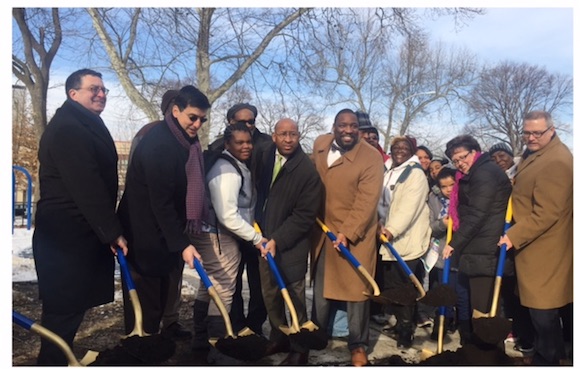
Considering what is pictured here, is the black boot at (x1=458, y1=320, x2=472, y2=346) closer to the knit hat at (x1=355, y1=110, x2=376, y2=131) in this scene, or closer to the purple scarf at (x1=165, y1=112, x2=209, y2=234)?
the knit hat at (x1=355, y1=110, x2=376, y2=131)

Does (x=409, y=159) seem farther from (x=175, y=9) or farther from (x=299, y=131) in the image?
(x=175, y=9)

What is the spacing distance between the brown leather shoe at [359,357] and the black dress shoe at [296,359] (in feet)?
1.10

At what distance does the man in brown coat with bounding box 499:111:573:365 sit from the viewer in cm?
308

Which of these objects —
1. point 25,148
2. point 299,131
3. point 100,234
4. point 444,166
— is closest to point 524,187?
point 444,166

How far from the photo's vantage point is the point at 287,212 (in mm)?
3314

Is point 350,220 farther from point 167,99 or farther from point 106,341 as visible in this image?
point 106,341

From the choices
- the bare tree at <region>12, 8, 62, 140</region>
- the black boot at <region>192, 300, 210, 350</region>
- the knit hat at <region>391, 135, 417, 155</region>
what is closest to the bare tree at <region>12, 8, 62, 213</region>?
the bare tree at <region>12, 8, 62, 140</region>

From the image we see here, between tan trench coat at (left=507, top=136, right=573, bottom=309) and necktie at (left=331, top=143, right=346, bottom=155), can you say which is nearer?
tan trench coat at (left=507, top=136, right=573, bottom=309)

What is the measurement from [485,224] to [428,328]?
53.7 inches

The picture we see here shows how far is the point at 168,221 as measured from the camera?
2.83 m

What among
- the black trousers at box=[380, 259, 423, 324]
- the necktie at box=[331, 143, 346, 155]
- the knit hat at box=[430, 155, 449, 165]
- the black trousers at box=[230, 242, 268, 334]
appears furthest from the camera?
the knit hat at box=[430, 155, 449, 165]

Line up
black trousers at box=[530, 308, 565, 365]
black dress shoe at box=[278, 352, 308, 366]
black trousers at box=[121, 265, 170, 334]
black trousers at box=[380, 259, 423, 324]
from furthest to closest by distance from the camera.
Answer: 1. black trousers at box=[380, 259, 423, 324]
2. black dress shoe at box=[278, 352, 308, 366]
3. black trousers at box=[530, 308, 565, 365]
4. black trousers at box=[121, 265, 170, 334]

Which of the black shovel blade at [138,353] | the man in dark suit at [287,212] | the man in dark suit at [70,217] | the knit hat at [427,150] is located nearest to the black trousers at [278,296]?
the man in dark suit at [287,212]

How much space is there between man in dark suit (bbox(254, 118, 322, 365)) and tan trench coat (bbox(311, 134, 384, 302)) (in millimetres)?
165
